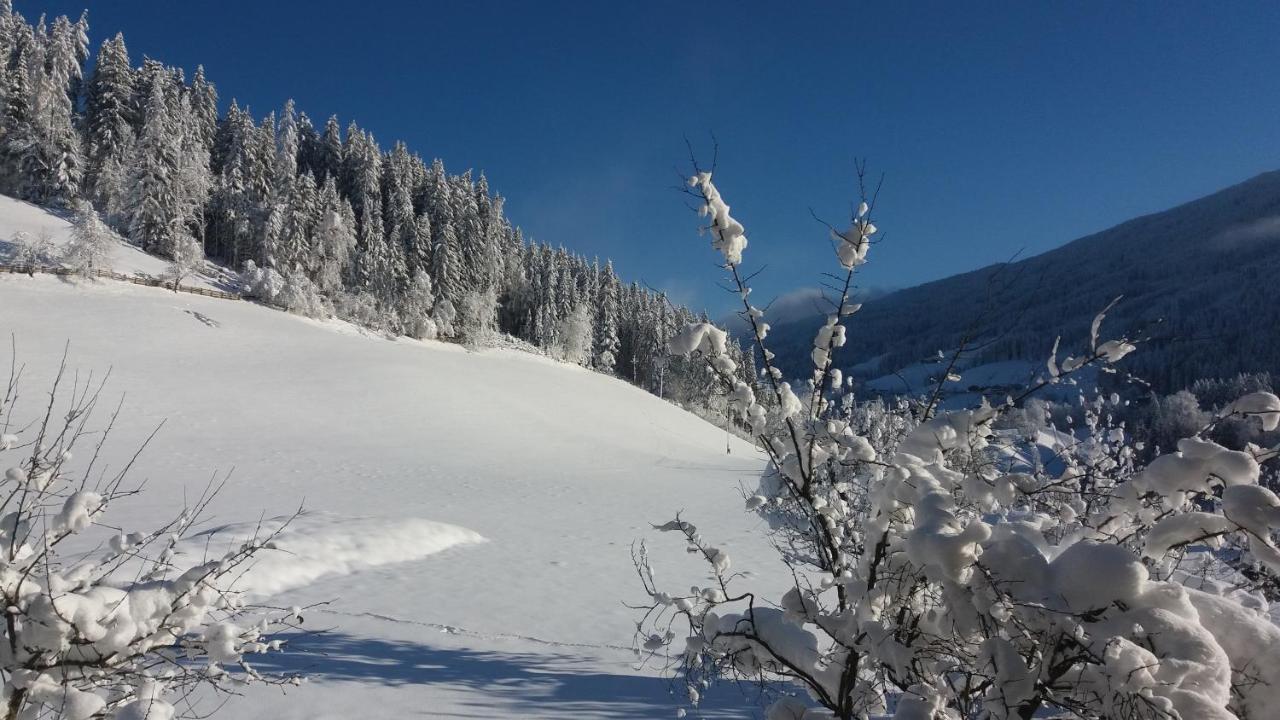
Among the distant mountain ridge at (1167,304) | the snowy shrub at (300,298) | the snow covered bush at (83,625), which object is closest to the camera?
the snow covered bush at (83,625)

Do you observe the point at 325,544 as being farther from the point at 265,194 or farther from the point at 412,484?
the point at 265,194

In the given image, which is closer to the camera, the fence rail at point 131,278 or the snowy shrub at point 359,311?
the fence rail at point 131,278

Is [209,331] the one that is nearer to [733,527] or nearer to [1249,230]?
[733,527]

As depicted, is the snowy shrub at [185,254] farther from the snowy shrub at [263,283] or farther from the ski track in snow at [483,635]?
the ski track in snow at [483,635]

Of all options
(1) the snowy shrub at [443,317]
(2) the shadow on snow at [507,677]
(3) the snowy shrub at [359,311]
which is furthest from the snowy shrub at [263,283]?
(2) the shadow on snow at [507,677]

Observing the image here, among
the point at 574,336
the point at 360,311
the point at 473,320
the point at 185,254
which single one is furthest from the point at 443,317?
the point at 185,254

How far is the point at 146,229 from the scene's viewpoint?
3800 cm

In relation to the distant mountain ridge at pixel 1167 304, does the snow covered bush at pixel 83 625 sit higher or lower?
lower

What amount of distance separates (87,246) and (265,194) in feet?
53.6

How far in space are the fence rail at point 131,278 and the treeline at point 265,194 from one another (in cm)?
268

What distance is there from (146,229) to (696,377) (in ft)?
143

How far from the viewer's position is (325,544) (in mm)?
9062

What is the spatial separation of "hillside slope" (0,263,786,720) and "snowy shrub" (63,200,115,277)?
139cm

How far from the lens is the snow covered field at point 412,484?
547cm
